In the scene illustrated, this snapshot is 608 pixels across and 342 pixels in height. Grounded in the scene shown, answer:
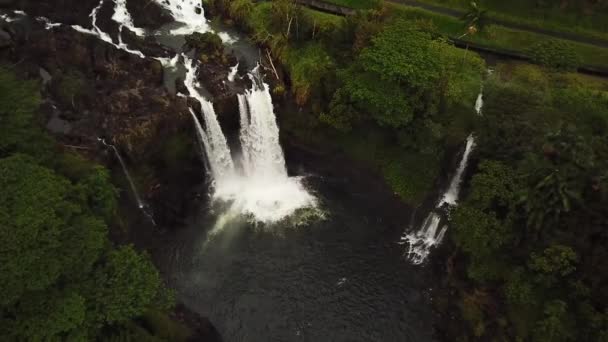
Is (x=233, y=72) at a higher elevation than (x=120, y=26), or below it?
below

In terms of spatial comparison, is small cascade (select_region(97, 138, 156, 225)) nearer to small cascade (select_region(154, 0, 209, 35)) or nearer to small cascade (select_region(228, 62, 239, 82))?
small cascade (select_region(228, 62, 239, 82))

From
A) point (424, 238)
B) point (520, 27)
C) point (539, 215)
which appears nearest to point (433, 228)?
point (424, 238)

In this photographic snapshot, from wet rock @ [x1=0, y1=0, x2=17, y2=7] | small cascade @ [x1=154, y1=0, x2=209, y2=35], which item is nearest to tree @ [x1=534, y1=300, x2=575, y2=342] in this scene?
small cascade @ [x1=154, y1=0, x2=209, y2=35]

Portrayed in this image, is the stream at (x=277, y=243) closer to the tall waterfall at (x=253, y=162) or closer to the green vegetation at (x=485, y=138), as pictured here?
the tall waterfall at (x=253, y=162)

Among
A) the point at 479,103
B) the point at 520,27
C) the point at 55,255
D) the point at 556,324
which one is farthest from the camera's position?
the point at 520,27

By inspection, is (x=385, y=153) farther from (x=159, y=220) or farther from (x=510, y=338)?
(x=159, y=220)

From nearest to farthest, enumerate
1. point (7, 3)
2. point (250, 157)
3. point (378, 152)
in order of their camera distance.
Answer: point (378, 152) → point (250, 157) → point (7, 3)

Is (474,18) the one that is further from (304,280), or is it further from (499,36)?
(304,280)
